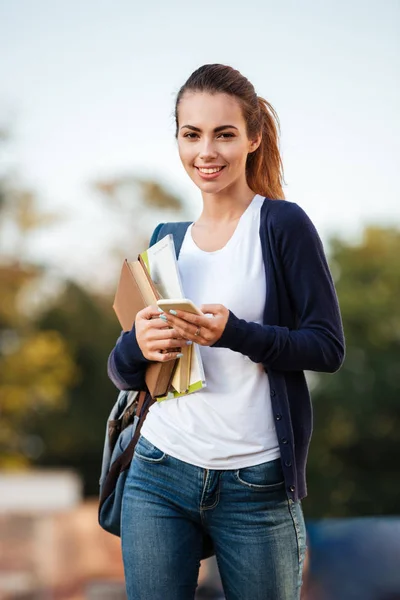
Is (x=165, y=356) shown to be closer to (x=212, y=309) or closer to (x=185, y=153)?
(x=212, y=309)

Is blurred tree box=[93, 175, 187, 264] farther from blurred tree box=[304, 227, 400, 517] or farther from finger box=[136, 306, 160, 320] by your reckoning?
finger box=[136, 306, 160, 320]

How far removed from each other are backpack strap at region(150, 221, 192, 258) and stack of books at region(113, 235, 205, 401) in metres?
0.09

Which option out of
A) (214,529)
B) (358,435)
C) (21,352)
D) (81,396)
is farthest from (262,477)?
(358,435)

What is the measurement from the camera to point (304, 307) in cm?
181

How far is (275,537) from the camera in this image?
1746 mm

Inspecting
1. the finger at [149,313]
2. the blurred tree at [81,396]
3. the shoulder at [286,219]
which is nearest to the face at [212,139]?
the shoulder at [286,219]

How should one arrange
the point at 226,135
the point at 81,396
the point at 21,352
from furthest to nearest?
the point at 81,396 < the point at 21,352 < the point at 226,135

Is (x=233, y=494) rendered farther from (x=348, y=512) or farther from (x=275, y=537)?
(x=348, y=512)

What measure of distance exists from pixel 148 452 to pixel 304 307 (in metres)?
0.39

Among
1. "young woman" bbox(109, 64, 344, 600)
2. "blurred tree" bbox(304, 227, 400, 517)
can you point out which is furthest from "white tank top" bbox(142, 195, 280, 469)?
"blurred tree" bbox(304, 227, 400, 517)

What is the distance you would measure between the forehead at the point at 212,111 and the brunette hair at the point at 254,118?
1 cm

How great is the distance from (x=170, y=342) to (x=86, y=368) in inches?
772

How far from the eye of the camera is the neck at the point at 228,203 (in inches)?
75.6

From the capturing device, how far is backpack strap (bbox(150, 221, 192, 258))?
1.96 metres
